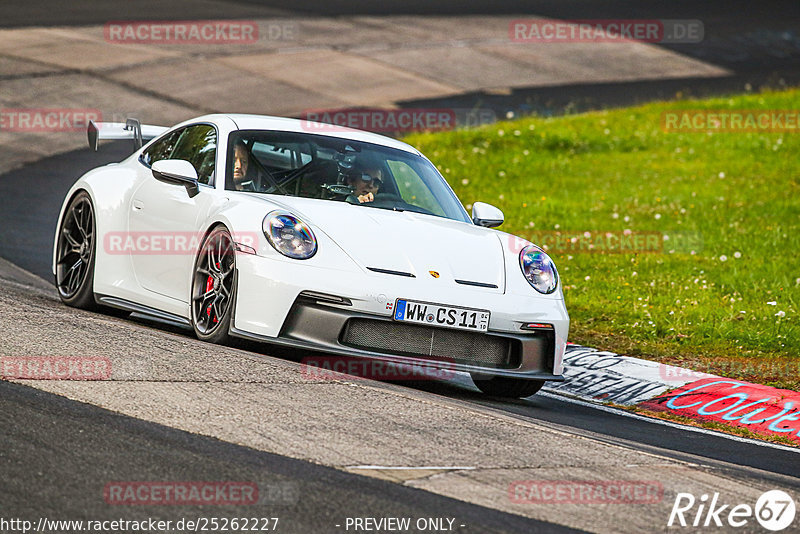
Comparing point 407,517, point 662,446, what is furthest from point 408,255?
point 407,517

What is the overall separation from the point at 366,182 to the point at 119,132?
7.29 feet

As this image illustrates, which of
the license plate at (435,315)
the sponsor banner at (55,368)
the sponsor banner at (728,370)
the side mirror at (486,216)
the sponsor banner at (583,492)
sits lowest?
the sponsor banner at (728,370)

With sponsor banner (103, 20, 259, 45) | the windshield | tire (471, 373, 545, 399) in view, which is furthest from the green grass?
sponsor banner (103, 20, 259, 45)

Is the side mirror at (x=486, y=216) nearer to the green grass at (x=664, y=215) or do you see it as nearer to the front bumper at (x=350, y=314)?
the front bumper at (x=350, y=314)

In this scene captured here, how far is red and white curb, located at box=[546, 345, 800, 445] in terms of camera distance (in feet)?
24.0

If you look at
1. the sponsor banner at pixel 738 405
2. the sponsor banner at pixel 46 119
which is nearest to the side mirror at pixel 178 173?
the sponsor banner at pixel 738 405

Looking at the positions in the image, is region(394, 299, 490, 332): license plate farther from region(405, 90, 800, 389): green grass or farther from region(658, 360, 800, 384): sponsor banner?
region(405, 90, 800, 389): green grass

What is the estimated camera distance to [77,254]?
8.40 m

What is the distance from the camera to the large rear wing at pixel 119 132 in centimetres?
870

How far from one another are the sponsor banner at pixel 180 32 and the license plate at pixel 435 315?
18.9 m

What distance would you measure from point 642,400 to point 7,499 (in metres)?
4.80

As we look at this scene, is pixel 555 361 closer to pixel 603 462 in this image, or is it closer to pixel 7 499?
pixel 603 462

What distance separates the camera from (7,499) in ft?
13.0

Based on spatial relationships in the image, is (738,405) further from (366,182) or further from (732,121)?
(732,121)
